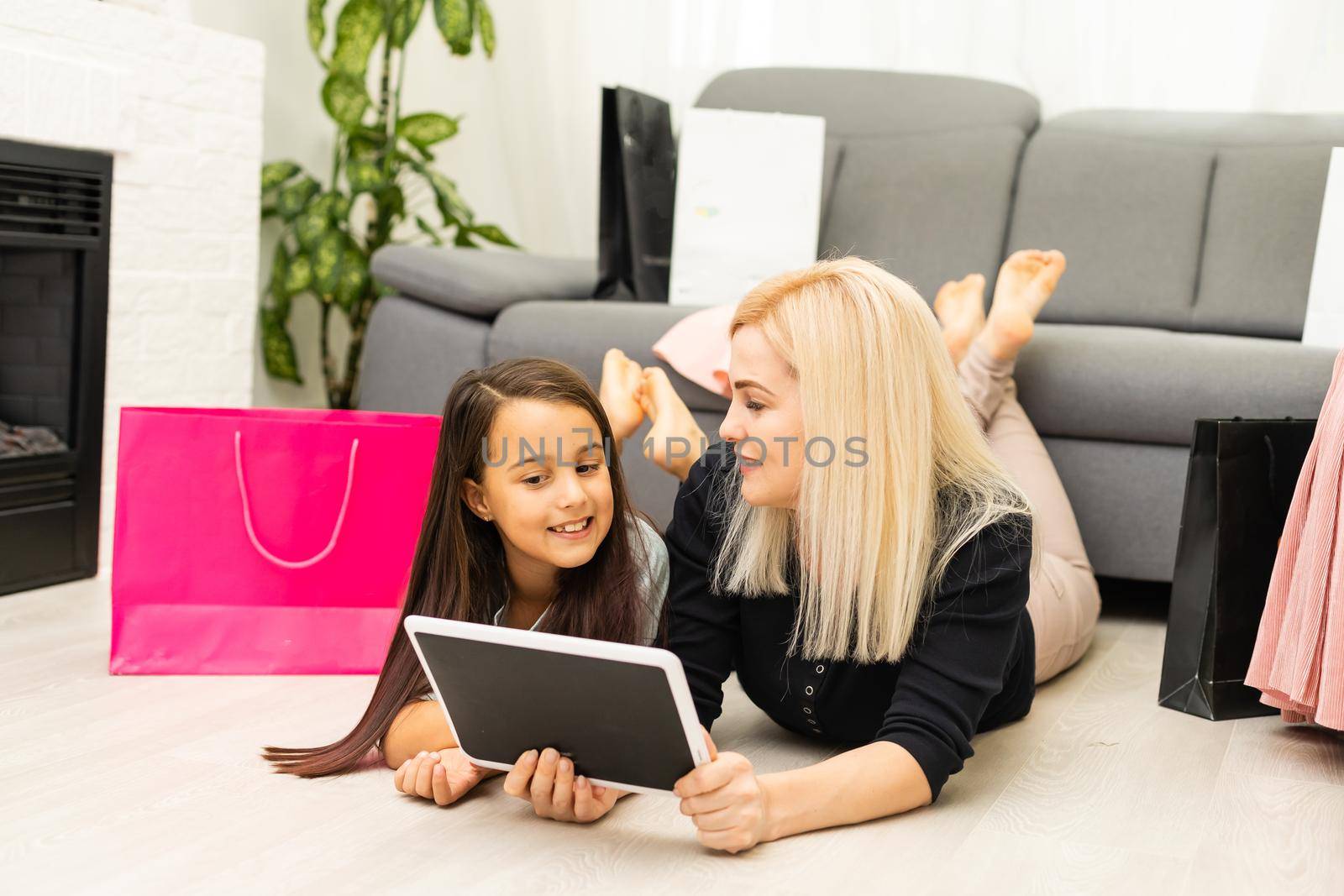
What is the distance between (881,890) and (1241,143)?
6.47 ft

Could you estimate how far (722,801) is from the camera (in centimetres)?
104

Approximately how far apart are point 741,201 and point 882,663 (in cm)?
142

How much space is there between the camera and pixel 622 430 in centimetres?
180

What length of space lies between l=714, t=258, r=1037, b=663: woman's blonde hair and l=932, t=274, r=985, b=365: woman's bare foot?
0.81 metres

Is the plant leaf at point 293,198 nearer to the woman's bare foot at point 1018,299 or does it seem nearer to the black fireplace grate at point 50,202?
the black fireplace grate at point 50,202

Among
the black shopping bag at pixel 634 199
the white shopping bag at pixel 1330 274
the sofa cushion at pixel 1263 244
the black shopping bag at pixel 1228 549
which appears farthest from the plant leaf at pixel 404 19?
the black shopping bag at pixel 1228 549

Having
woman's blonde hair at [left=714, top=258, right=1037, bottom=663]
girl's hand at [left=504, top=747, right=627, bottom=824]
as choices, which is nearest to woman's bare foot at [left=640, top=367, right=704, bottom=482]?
woman's blonde hair at [left=714, top=258, right=1037, bottom=663]

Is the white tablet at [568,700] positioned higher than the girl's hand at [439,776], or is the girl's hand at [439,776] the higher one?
the white tablet at [568,700]

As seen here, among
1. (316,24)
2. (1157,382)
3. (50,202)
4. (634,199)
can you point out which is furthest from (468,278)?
(1157,382)

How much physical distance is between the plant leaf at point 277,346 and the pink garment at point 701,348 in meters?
1.16

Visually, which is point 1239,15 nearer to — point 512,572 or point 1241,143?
point 1241,143

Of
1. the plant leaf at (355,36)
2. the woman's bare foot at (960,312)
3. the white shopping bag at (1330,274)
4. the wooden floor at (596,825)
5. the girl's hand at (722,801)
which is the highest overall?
the plant leaf at (355,36)

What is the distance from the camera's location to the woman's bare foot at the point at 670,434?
175cm

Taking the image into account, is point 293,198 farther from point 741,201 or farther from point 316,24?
Answer: point 741,201
